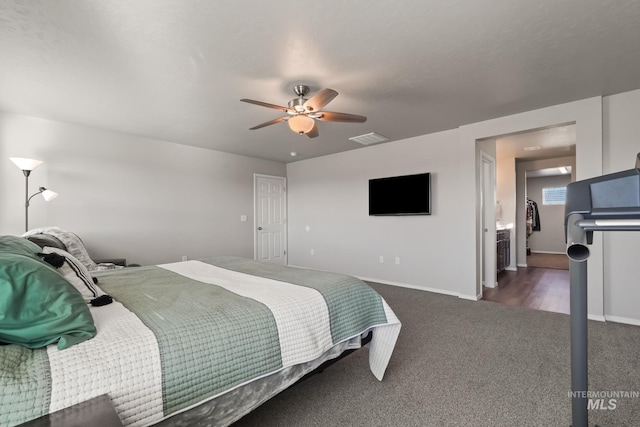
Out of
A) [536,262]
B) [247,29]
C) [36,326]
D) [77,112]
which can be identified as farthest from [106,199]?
[536,262]

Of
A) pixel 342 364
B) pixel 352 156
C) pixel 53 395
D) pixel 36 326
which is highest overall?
pixel 352 156

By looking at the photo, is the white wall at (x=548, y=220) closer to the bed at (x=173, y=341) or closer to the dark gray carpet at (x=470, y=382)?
the dark gray carpet at (x=470, y=382)

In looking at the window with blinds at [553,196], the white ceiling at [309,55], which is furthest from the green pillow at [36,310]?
the window with blinds at [553,196]

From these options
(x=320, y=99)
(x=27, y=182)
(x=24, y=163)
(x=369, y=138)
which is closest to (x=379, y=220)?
(x=369, y=138)

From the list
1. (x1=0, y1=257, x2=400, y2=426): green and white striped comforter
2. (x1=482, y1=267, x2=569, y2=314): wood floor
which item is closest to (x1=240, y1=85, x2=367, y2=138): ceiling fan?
(x1=0, y1=257, x2=400, y2=426): green and white striped comforter

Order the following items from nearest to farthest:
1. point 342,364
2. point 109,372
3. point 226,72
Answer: point 109,372, point 342,364, point 226,72

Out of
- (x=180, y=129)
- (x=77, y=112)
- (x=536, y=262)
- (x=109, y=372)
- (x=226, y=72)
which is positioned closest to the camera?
(x=109, y=372)

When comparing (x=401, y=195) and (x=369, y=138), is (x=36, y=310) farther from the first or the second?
(x=401, y=195)

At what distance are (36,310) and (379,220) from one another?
4495 millimetres

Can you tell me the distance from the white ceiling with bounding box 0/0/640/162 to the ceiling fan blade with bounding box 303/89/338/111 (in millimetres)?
299

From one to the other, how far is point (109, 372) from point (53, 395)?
0.14m

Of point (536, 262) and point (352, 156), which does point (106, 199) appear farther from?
point (536, 262)

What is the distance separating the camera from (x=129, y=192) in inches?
167

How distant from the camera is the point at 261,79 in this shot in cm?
256
